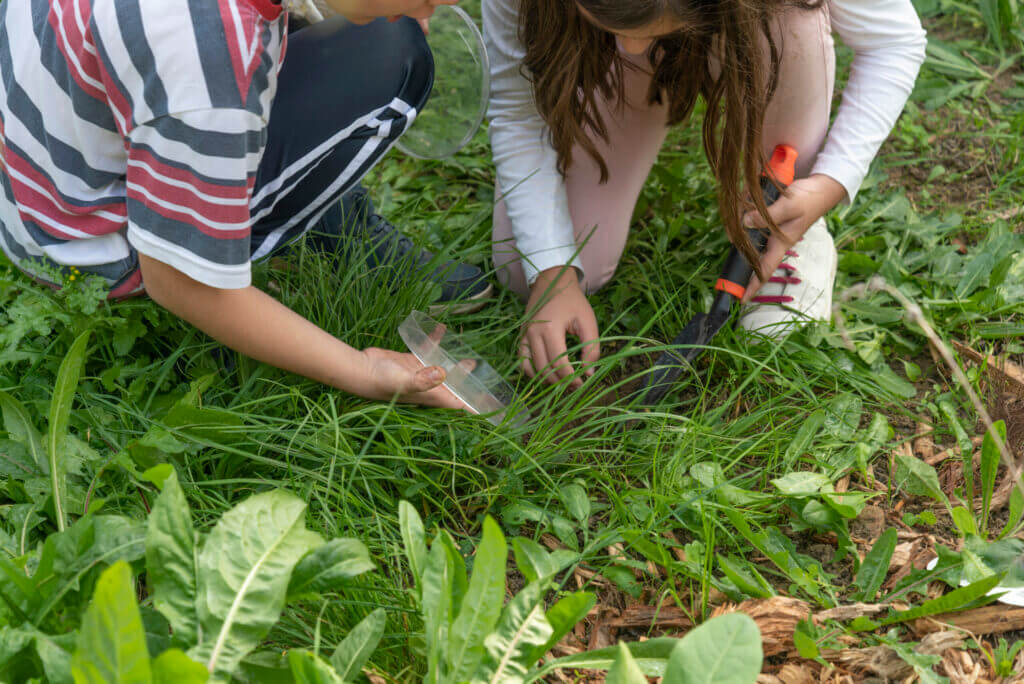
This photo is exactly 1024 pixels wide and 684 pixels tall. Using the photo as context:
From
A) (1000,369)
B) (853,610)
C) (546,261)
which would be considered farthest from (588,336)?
(1000,369)

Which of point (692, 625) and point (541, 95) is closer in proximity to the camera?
point (692, 625)

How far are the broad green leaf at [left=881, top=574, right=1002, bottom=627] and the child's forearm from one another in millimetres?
820

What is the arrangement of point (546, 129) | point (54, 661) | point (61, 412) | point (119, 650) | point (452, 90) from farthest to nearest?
point (452, 90) → point (546, 129) → point (61, 412) → point (54, 661) → point (119, 650)

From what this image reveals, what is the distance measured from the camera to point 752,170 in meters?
1.45

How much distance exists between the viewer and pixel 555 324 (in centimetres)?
155

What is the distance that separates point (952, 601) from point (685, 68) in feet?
3.16

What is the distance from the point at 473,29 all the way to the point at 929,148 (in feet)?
3.76

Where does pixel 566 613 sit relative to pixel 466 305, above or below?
above

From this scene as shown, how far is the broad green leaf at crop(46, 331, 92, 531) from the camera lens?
3.94 ft

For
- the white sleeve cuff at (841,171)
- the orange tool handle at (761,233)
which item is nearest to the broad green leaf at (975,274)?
the white sleeve cuff at (841,171)

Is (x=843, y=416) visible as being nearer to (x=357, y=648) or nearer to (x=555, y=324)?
(x=555, y=324)

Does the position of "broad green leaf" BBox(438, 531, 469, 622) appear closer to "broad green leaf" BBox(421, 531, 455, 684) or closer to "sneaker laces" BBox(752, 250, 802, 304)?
"broad green leaf" BBox(421, 531, 455, 684)

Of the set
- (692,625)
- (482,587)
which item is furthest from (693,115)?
(482,587)

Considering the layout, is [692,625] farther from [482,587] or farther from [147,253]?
[147,253]
